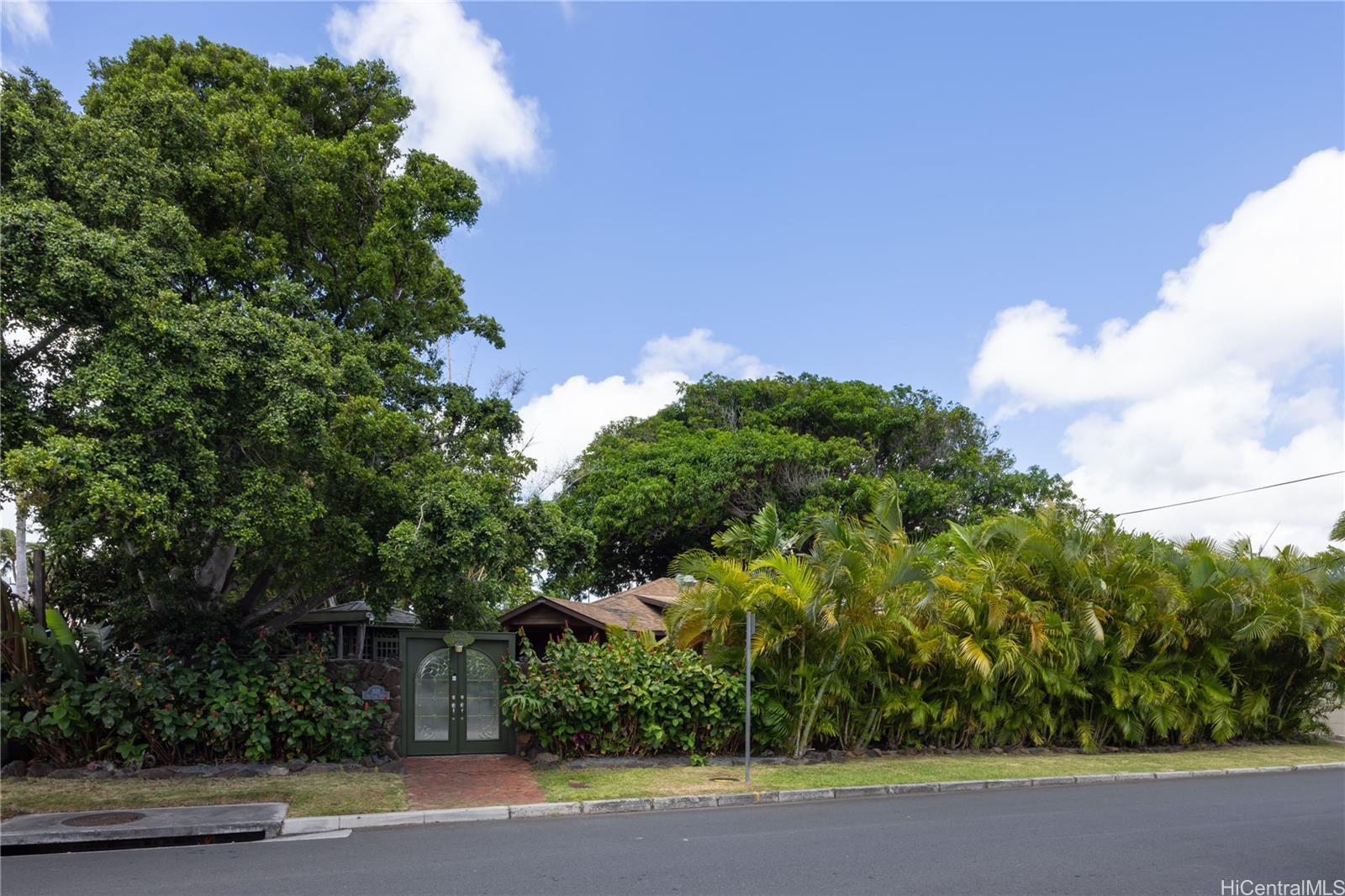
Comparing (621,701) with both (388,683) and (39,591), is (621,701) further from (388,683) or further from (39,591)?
(39,591)

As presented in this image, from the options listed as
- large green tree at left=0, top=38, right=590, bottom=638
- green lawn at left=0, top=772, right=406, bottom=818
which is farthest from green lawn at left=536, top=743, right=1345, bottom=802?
large green tree at left=0, top=38, right=590, bottom=638

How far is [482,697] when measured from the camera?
15.0m

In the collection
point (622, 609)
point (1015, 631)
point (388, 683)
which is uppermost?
point (622, 609)

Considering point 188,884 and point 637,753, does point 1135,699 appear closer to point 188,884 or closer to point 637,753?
point 637,753

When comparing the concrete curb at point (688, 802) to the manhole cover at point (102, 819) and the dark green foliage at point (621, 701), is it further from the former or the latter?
the dark green foliage at point (621, 701)

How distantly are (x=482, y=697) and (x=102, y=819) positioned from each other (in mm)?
6253

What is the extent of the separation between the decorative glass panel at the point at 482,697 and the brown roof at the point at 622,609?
2.66 metres

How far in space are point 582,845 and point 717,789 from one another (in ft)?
11.9

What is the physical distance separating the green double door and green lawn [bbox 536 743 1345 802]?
6.92ft

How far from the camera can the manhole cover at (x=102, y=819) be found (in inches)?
363

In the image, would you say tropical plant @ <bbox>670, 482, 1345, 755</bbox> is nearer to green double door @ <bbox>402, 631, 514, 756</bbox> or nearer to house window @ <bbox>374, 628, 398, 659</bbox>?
green double door @ <bbox>402, 631, 514, 756</bbox>

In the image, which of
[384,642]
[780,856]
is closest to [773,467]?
[384,642]

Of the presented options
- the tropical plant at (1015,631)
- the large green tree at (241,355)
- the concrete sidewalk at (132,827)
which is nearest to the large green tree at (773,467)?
the tropical plant at (1015,631)

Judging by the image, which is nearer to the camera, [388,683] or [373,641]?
[388,683]
